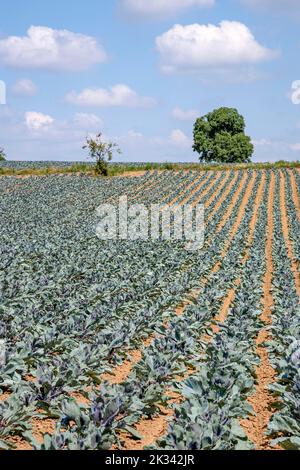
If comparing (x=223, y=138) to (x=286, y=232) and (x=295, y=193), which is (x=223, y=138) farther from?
(x=286, y=232)

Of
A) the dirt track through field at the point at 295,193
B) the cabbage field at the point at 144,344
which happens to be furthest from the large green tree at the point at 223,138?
the cabbage field at the point at 144,344

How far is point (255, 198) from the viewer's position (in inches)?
1631

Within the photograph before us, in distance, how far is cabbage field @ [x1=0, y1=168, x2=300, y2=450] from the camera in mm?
6078

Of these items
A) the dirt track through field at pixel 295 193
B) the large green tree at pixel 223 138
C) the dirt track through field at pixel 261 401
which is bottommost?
the dirt track through field at pixel 261 401

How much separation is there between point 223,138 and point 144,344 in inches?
3088

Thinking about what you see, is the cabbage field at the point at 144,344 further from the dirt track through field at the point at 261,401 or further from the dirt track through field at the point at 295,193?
the dirt track through field at the point at 295,193

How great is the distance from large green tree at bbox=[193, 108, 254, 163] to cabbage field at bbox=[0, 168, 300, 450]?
199ft

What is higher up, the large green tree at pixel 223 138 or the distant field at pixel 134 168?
the large green tree at pixel 223 138

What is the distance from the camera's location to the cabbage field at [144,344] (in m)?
6.08

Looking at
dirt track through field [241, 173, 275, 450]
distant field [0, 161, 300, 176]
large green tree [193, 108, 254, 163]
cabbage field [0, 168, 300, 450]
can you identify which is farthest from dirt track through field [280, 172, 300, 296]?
large green tree [193, 108, 254, 163]

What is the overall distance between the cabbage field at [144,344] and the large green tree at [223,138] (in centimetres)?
6054

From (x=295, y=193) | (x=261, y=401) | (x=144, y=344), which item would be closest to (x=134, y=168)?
(x=295, y=193)

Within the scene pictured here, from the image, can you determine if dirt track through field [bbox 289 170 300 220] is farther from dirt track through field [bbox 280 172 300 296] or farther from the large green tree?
the large green tree

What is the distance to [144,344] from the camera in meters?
10.5
